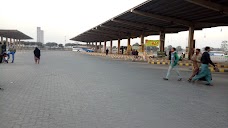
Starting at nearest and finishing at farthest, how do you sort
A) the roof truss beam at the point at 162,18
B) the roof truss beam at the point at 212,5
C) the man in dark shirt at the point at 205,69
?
1. the man in dark shirt at the point at 205,69
2. the roof truss beam at the point at 212,5
3. the roof truss beam at the point at 162,18

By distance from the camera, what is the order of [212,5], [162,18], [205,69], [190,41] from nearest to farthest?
[205,69], [212,5], [162,18], [190,41]

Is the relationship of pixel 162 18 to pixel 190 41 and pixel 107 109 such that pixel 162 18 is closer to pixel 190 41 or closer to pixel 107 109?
pixel 190 41

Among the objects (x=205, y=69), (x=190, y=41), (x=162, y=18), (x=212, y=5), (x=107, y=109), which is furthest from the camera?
(x=190, y=41)

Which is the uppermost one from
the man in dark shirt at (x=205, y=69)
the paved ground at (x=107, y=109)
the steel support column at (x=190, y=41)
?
the steel support column at (x=190, y=41)

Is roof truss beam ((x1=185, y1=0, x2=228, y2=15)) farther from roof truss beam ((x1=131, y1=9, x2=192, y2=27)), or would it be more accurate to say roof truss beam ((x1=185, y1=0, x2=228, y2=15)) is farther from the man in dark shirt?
the man in dark shirt

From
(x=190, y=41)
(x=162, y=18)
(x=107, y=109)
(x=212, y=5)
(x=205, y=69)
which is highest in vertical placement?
(x=212, y=5)

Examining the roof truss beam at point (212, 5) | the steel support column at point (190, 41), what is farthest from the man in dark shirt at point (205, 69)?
the steel support column at point (190, 41)

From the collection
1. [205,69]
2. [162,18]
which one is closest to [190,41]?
[162,18]

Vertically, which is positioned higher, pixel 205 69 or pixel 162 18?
pixel 162 18

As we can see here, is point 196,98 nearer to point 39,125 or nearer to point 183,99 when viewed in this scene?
point 183,99

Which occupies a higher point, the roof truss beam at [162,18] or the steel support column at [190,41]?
the roof truss beam at [162,18]

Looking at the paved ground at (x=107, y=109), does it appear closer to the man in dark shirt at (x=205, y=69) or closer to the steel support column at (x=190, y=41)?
the man in dark shirt at (x=205, y=69)

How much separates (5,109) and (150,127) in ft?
10.9

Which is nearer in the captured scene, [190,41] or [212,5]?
[212,5]
